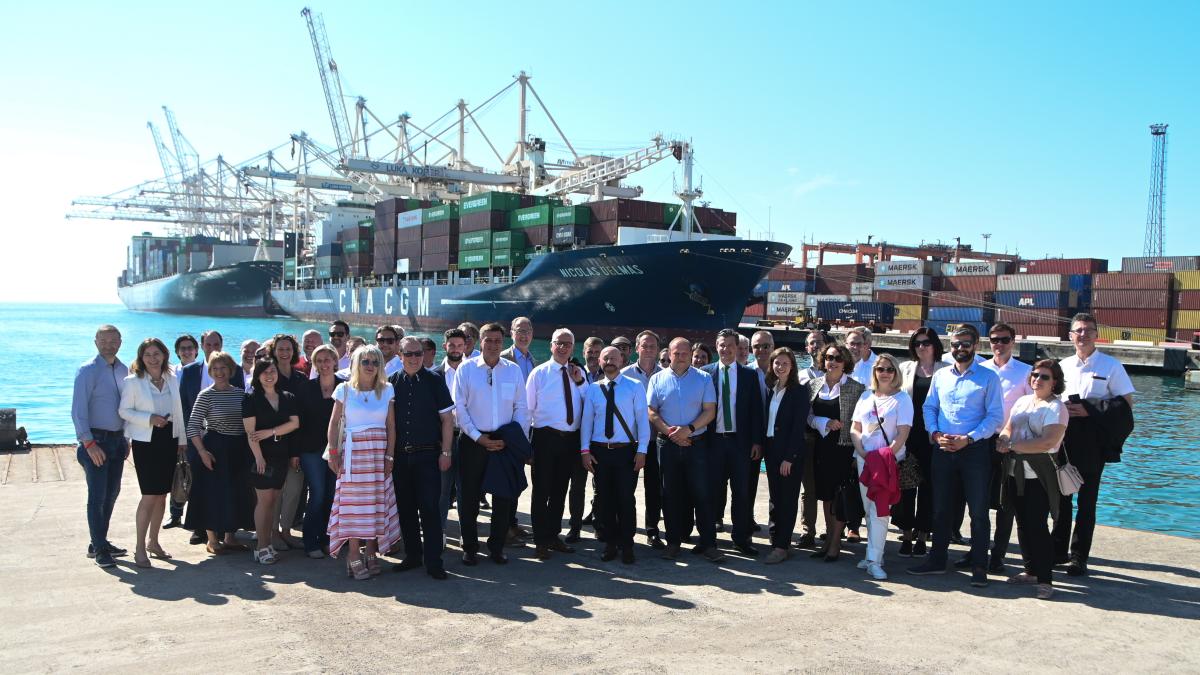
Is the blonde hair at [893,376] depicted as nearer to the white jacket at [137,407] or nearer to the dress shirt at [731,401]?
the dress shirt at [731,401]

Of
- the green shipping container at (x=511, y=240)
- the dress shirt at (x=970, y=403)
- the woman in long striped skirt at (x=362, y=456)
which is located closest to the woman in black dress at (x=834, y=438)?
the dress shirt at (x=970, y=403)

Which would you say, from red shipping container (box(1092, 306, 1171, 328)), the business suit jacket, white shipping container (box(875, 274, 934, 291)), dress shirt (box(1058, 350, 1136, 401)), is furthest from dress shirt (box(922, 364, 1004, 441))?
white shipping container (box(875, 274, 934, 291))

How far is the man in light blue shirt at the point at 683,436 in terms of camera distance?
5895 millimetres

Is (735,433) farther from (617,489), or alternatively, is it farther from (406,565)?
(406,565)

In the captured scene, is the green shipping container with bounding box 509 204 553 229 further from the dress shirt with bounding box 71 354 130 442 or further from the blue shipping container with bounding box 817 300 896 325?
the dress shirt with bounding box 71 354 130 442

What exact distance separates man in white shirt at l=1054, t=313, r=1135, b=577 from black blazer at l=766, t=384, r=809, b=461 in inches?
68.5

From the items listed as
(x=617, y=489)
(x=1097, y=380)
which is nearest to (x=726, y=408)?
(x=617, y=489)

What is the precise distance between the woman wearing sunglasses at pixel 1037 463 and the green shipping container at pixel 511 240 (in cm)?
3959

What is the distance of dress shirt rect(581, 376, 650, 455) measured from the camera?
5.93 meters

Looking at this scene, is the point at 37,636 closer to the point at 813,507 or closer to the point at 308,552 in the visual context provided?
the point at 308,552

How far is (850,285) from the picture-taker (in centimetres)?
6519

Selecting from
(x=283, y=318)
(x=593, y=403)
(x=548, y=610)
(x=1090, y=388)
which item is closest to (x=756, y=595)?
(x=548, y=610)

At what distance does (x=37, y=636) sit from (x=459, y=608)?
213 centimetres

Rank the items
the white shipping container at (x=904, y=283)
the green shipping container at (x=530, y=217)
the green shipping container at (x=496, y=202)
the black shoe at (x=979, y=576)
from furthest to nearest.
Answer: the white shipping container at (x=904, y=283)
the green shipping container at (x=496, y=202)
the green shipping container at (x=530, y=217)
the black shoe at (x=979, y=576)
